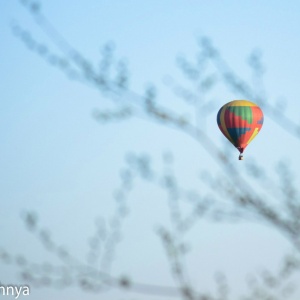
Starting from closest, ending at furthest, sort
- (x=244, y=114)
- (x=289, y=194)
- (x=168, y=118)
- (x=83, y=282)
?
1. (x=83, y=282)
2. (x=168, y=118)
3. (x=289, y=194)
4. (x=244, y=114)

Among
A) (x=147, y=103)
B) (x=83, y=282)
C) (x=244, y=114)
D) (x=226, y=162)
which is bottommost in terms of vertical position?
(x=83, y=282)

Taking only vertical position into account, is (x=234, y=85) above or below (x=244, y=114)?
below

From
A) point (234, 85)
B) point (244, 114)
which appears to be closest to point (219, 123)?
point (244, 114)

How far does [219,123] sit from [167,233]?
1648 inches

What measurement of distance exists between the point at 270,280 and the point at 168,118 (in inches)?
51.9

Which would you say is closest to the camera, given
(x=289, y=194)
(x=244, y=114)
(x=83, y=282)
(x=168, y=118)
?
(x=83, y=282)

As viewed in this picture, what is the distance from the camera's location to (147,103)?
23.1ft

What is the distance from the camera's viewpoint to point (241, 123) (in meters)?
47.6

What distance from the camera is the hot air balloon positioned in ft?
156

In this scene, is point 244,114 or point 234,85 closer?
point 234,85

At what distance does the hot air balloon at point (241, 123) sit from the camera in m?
47.6

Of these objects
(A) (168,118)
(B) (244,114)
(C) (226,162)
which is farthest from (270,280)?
(B) (244,114)

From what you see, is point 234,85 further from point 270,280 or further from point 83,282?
point 83,282

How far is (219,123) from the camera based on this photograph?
4841 cm
